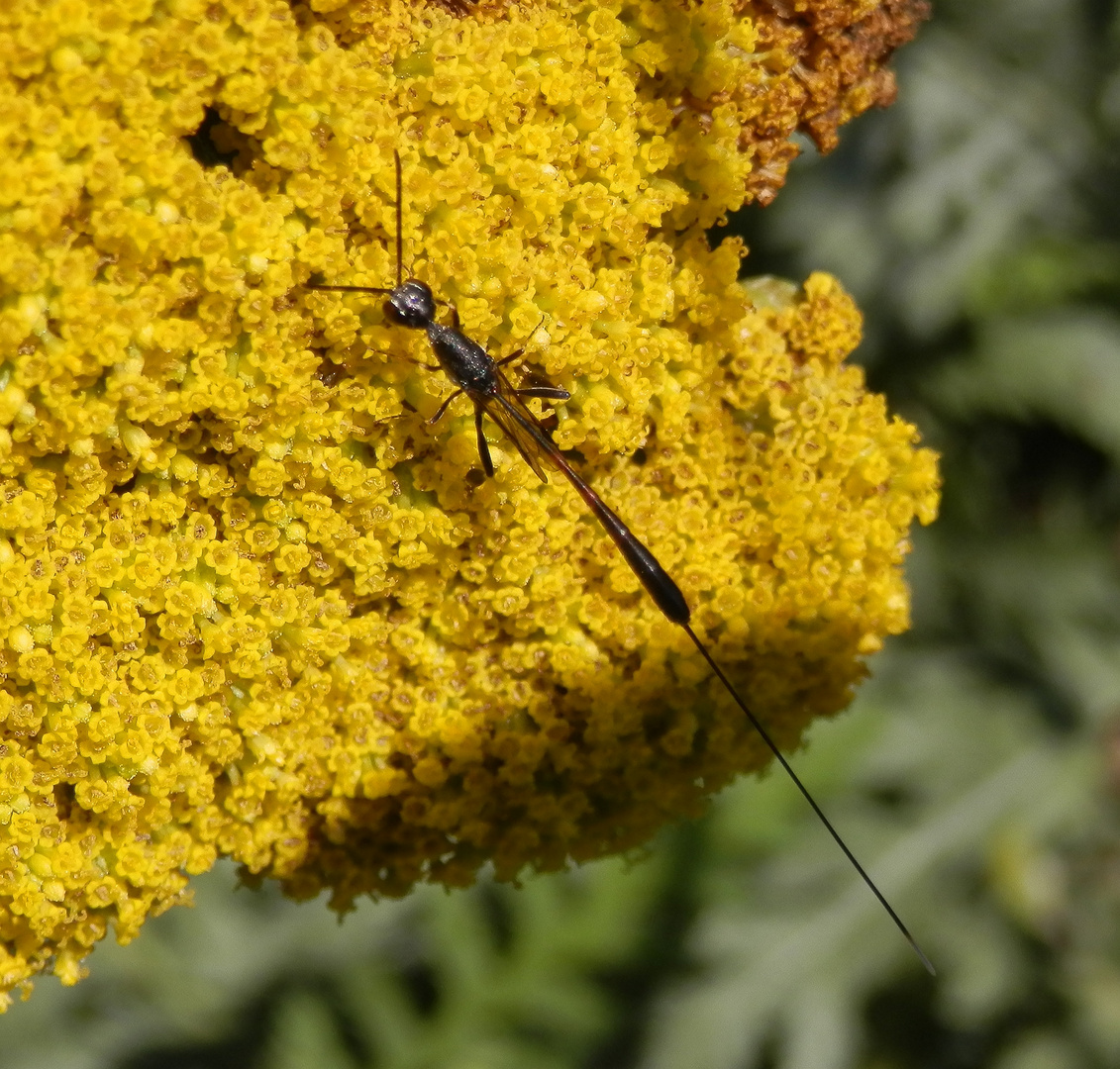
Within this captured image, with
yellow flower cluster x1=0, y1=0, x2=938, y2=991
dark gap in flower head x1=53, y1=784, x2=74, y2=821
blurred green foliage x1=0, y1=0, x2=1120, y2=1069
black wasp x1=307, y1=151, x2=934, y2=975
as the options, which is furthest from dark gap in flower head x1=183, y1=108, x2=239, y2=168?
blurred green foliage x1=0, y1=0, x2=1120, y2=1069

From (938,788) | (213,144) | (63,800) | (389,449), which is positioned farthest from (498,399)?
(938,788)

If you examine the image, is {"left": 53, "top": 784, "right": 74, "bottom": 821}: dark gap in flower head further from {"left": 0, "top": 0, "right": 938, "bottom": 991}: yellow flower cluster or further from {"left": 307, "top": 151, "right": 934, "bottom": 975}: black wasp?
{"left": 307, "top": 151, "right": 934, "bottom": 975}: black wasp

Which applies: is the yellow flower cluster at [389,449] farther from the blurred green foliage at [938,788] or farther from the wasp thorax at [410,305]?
the blurred green foliage at [938,788]

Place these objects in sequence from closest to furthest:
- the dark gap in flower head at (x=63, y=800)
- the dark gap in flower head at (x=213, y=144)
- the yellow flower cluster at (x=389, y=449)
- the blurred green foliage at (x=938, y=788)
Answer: the yellow flower cluster at (x=389, y=449) → the dark gap in flower head at (x=213, y=144) → the dark gap in flower head at (x=63, y=800) → the blurred green foliage at (x=938, y=788)

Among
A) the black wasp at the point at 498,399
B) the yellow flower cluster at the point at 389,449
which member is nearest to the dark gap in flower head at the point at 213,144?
the yellow flower cluster at the point at 389,449

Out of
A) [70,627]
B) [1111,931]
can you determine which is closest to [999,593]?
[1111,931]

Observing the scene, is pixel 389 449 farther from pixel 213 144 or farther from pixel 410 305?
pixel 213 144

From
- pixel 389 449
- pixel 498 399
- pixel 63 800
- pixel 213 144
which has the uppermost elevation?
pixel 213 144
